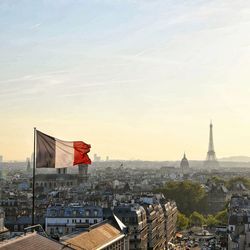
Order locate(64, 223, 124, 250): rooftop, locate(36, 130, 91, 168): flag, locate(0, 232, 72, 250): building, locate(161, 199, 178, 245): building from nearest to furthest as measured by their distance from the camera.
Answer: locate(0, 232, 72, 250): building < locate(36, 130, 91, 168): flag < locate(64, 223, 124, 250): rooftop < locate(161, 199, 178, 245): building

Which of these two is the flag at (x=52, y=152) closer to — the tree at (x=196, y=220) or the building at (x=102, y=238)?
the building at (x=102, y=238)

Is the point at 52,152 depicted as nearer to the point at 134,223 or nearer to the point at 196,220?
the point at 134,223

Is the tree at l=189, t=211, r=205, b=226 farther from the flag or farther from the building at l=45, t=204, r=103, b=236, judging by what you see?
the flag

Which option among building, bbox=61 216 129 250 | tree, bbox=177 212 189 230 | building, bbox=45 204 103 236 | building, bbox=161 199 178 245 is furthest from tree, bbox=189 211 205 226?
building, bbox=61 216 129 250

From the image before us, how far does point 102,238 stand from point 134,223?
29.8 meters

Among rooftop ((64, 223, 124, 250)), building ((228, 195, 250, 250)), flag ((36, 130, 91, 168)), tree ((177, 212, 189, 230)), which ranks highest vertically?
flag ((36, 130, 91, 168))

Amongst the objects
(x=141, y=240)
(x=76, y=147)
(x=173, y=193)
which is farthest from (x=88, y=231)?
(x=173, y=193)

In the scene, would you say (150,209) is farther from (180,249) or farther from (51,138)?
(51,138)

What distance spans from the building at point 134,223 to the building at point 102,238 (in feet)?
39.3

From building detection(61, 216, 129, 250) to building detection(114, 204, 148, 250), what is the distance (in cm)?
1197

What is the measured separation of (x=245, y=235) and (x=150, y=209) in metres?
28.9

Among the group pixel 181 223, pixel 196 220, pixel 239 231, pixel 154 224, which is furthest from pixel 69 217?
pixel 196 220

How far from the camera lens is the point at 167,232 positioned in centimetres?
13050

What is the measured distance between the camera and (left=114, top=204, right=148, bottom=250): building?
95.4 meters
